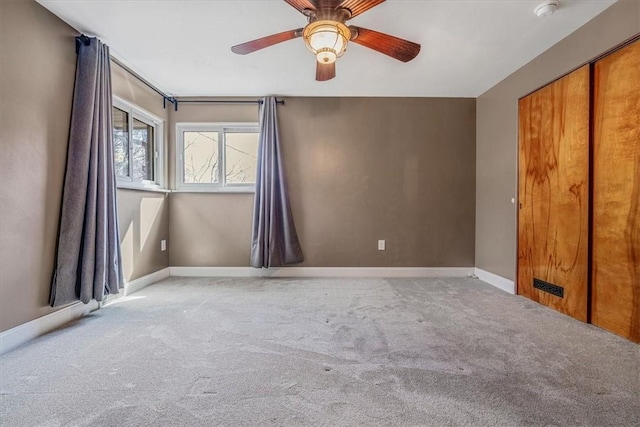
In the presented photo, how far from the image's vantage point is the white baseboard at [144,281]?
284 cm

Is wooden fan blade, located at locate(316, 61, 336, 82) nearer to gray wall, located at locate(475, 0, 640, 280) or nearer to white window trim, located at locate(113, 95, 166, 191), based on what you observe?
gray wall, located at locate(475, 0, 640, 280)

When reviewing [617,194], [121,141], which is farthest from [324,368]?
[121,141]

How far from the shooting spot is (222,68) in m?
2.82

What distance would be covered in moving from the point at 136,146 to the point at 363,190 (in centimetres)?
257

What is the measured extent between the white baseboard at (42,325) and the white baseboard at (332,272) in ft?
4.26

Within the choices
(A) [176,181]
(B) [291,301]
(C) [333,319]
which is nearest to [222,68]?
(A) [176,181]

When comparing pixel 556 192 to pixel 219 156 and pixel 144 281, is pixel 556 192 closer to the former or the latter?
pixel 219 156

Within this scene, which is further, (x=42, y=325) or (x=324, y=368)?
(x=42, y=325)

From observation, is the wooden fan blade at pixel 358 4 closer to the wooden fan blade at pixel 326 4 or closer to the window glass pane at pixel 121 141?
the wooden fan blade at pixel 326 4

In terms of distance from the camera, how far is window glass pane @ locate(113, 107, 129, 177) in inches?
109

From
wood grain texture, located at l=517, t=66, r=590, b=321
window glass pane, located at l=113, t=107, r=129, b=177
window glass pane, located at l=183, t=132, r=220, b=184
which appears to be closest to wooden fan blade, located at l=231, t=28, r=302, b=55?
window glass pane, located at l=113, t=107, r=129, b=177

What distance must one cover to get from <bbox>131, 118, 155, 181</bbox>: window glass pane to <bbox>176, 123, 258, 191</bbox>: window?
0.36 metres

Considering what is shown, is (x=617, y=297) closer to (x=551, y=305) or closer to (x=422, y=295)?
(x=551, y=305)

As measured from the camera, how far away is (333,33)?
157cm
